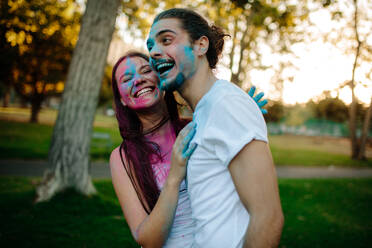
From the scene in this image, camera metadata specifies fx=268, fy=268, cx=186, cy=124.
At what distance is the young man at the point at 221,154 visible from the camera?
124 centimetres

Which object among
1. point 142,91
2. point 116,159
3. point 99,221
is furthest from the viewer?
point 99,221

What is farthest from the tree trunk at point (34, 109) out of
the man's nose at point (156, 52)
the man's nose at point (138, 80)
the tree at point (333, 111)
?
the tree at point (333, 111)

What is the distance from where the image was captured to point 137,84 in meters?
2.22

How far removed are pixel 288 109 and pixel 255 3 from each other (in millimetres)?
57061

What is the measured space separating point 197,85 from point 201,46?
280mm

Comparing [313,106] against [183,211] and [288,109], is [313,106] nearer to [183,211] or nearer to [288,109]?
[288,109]

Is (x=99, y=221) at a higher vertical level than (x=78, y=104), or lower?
lower

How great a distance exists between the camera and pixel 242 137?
124 cm

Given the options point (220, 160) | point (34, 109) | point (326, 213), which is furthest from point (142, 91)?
point (34, 109)

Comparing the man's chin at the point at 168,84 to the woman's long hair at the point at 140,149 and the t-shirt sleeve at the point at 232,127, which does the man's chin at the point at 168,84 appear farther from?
the woman's long hair at the point at 140,149

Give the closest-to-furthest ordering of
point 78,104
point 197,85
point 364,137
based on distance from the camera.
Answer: point 197,85, point 78,104, point 364,137

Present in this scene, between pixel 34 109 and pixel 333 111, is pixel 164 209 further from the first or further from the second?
pixel 333 111

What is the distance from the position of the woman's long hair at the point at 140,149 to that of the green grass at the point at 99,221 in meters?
2.87

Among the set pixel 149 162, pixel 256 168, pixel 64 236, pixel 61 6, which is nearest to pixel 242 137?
pixel 256 168
